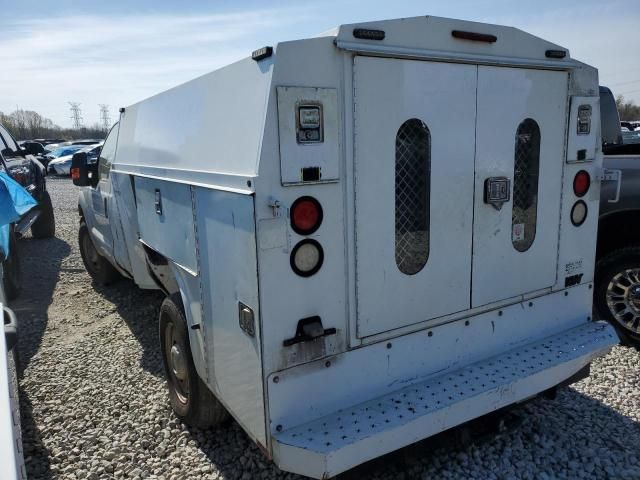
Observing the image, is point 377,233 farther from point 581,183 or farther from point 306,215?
point 581,183

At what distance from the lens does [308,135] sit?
7.35ft

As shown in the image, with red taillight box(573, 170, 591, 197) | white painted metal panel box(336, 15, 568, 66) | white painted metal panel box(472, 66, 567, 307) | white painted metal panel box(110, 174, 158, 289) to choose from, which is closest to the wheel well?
red taillight box(573, 170, 591, 197)

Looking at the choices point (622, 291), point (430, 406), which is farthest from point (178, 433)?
point (622, 291)

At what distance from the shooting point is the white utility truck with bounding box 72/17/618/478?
7.38ft

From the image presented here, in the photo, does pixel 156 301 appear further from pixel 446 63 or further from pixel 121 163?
pixel 446 63

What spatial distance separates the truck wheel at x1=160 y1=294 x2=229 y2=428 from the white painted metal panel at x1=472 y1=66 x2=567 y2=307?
174 cm

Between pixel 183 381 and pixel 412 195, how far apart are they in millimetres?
1958

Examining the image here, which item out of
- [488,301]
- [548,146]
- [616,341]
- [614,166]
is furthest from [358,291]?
[614,166]

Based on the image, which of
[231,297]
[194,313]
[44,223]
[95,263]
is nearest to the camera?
[231,297]

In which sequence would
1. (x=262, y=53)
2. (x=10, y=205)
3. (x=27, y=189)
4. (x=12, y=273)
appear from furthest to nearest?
(x=27, y=189), (x=12, y=273), (x=10, y=205), (x=262, y=53)

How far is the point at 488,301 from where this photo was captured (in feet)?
9.75

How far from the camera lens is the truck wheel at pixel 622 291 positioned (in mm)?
4375

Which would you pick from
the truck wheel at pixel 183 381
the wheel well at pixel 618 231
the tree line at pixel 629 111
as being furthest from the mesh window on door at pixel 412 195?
the tree line at pixel 629 111

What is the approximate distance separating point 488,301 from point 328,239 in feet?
3.80
